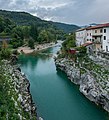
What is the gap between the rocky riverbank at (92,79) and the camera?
27.2 metres

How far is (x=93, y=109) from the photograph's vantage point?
27.1 metres

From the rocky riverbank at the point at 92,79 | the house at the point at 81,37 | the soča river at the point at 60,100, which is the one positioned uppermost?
the house at the point at 81,37

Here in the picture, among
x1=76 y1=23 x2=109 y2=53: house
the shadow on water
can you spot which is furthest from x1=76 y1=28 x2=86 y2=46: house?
the shadow on water

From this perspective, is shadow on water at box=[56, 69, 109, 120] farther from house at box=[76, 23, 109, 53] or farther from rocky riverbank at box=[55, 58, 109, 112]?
house at box=[76, 23, 109, 53]

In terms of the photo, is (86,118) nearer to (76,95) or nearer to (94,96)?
(94,96)

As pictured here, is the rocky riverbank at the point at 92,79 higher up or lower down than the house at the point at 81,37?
lower down

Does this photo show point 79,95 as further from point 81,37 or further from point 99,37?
point 81,37

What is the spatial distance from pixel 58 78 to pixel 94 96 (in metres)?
15.3

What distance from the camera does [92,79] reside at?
1228 inches

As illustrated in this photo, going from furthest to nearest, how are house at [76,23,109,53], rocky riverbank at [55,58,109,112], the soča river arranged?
house at [76,23,109,53]
rocky riverbank at [55,58,109,112]
the soča river

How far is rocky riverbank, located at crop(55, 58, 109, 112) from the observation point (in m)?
27.2

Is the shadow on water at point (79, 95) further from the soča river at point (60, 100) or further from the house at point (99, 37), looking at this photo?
the house at point (99, 37)

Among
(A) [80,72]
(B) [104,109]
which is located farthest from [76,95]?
(B) [104,109]

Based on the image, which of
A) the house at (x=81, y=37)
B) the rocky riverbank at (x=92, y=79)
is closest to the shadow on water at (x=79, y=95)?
the rocky riverbank at (x=92, y=79)
